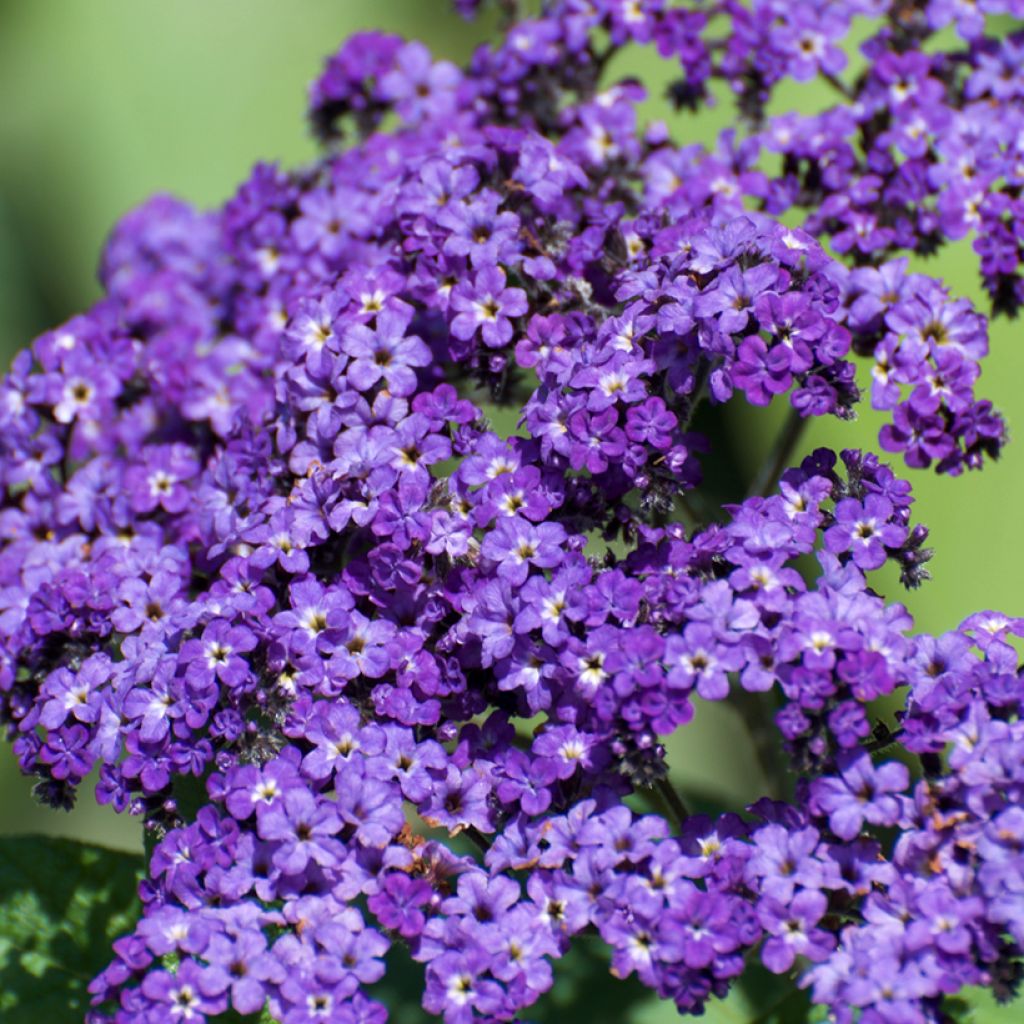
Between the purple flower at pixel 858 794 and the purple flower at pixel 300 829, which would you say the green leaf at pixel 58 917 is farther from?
the purple flower at pixel 858 794

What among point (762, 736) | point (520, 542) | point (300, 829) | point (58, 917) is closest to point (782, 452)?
point (762, 736)

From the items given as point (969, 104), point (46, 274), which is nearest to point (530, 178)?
point (969, 104)

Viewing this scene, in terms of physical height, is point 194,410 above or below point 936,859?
above

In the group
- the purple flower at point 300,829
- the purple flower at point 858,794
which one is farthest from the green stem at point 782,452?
the purple flower at point 300,829

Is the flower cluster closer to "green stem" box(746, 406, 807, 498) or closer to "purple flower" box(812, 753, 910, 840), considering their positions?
"purple flower" box(812, 753, 910, 840)

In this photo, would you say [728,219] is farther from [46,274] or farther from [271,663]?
[46,274]

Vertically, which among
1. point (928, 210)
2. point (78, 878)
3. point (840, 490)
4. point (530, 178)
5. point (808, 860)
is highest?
point (928, 210)
